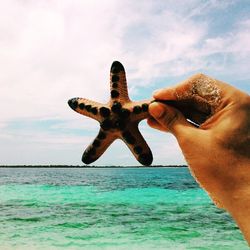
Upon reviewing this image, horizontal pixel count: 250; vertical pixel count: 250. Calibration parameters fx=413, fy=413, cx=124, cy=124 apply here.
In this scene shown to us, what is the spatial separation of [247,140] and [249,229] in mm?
419

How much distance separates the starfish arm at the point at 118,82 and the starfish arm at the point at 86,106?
0.43ft

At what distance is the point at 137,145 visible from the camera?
2865mm

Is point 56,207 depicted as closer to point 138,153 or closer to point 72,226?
point 72,226

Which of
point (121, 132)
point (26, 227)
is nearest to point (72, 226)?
point (26, 227)

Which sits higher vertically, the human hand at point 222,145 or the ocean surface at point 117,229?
the human hand at point 222,145

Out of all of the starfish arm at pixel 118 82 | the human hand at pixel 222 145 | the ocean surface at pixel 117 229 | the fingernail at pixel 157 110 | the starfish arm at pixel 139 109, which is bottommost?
the ocean surface at pixel 117 229

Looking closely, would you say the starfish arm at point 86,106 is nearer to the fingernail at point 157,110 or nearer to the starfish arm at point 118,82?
the starfish arm at point 118,82

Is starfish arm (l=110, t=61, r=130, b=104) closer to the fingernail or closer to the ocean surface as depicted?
the fingernail

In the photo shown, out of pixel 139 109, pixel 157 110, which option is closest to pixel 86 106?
pixel 139 109

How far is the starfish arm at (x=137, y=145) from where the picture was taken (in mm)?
2822

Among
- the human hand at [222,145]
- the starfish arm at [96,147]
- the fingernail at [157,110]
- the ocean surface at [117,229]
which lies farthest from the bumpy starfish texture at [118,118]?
the ocean surface at [117,229]

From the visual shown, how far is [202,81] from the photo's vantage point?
225cm

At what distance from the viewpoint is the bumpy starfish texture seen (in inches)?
112

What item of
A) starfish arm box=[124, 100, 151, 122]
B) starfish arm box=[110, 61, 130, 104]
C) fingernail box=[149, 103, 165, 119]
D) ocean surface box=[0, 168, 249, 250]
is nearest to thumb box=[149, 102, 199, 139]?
fingernail box=[149, 103, 165, 119]
